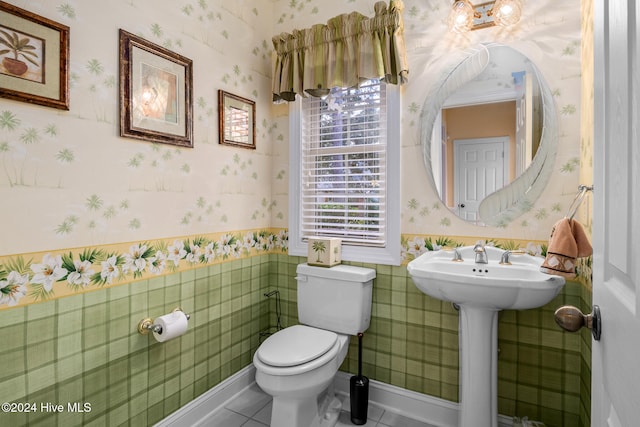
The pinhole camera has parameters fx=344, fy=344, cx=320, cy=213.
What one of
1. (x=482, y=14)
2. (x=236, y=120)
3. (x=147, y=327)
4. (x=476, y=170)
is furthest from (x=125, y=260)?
(x=482, y=14)

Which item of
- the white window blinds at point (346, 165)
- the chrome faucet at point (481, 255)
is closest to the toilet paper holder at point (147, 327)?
the white window blinds at point (346, 165)

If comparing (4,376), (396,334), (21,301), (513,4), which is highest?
(513,4)

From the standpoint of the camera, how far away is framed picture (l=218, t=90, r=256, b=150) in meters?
2.06

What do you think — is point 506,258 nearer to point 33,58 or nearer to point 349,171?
point 349,171

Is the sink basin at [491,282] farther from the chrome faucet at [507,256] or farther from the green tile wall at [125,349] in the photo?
the green tile wall at [125,349]

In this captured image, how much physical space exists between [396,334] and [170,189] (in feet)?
5.05

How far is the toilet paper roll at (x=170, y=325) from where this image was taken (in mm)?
1621

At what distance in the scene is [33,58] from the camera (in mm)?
1251

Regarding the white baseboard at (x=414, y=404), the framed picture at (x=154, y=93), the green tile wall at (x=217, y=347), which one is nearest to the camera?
the green tile wall at (x=217, y=347)

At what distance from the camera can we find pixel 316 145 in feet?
7.82

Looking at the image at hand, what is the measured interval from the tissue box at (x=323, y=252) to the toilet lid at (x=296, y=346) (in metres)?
A: 0.40

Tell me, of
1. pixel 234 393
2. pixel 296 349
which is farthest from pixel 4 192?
pixel 234 393

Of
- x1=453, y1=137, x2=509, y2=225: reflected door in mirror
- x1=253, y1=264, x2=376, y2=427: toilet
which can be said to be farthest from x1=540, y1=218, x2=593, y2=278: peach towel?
x1=253, y1=264, x2=376, y2=427: toilet

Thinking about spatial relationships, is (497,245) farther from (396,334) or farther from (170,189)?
(170,189)
